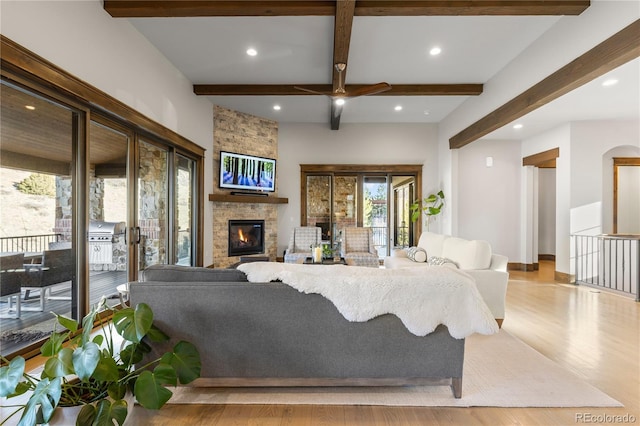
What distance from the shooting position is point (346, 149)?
743 cm

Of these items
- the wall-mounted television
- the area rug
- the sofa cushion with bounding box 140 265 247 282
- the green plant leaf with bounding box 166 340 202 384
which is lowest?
the area rug

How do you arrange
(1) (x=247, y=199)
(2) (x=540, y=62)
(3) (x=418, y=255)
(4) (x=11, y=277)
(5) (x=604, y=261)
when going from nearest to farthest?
(4) (x=11, y=277) → (2) (x=540, y=62) → (3) (x=418, y=255) → (5) (x=604, y=261) → (1) (x=247, y=199)

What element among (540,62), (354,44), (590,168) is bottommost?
(590,168)

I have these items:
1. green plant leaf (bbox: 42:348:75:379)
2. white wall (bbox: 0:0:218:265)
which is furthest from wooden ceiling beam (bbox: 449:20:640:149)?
white wall (bbox: 0:0:218:265)

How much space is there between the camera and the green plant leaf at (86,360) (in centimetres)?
136

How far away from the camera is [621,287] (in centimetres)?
519

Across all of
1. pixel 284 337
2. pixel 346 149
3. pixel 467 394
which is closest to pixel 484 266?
pixel 467 394

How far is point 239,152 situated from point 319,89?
2.33 meters

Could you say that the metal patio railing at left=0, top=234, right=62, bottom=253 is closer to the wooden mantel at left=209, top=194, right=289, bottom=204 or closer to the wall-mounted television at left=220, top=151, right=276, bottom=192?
the wooden mantel at left=209, top=194, right=289, bottom=204

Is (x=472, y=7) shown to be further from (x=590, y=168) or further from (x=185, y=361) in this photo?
(x=590, y=168)

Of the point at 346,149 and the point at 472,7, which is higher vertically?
the point at 472,7

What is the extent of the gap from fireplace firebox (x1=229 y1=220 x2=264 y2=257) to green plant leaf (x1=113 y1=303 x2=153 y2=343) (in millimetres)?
4970

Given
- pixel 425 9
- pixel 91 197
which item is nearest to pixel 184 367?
pixel 91 197

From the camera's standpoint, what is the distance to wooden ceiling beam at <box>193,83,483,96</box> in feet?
17.2
